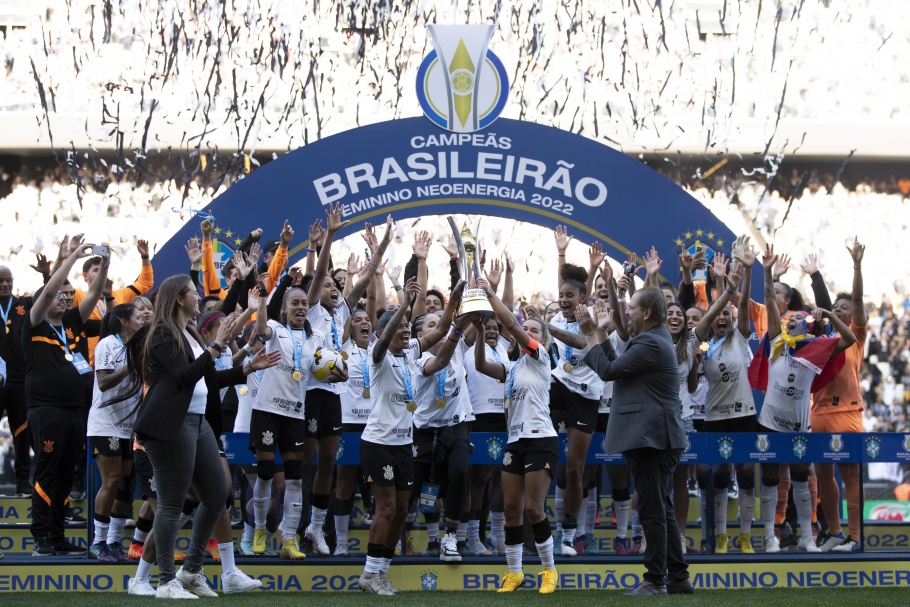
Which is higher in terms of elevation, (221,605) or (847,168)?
(847,168)

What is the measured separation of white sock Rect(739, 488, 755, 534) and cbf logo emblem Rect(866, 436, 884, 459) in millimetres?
914

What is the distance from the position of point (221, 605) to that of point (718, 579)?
11.4 feet

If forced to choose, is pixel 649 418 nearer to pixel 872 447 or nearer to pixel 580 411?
pixel 580 411

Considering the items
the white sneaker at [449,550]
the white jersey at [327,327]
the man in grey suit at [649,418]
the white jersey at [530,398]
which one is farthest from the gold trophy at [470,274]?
the white sneaker at [449,550]

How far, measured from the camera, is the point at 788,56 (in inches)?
978

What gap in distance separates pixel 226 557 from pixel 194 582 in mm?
291

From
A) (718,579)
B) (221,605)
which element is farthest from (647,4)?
(221,605)

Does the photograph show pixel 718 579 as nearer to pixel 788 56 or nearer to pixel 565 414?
pixel 565 414

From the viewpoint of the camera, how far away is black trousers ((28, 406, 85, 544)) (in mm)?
8016

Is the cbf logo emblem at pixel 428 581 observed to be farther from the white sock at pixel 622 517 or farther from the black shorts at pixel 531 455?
the white sock at pixel 622 517

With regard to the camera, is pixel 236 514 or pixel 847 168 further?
pixel 847 168

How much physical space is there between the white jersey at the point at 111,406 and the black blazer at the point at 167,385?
57.0 inches

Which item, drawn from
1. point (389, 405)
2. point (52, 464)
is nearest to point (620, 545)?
point (389, 405)

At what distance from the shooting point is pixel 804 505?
849 cm
